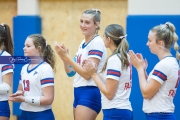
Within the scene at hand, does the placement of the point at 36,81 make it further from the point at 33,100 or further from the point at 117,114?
the point at 117,114

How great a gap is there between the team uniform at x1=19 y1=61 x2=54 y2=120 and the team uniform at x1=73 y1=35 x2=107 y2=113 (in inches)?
11.8

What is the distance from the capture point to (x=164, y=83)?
2906 millimetres

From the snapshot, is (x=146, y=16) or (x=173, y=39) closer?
(x=173, y=39)

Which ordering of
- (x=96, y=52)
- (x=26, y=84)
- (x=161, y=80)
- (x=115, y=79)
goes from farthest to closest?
(x=96, y=52)
(x=26, y=84)
(x=115, y=79)
(x=161, y=80)

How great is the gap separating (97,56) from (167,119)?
2.84 ft

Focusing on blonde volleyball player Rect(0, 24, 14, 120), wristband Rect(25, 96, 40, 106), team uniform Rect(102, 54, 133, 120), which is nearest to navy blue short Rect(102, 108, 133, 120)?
team uniform Rect(102, 54, 133, 120)

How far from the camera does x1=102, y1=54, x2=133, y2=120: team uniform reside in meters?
3.13

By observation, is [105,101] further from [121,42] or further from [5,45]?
[5,45]

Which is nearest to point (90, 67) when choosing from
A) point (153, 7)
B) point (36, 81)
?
point (36, 81)

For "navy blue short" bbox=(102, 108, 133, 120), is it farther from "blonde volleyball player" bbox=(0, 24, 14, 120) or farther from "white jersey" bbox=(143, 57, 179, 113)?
"blonde volleyball player" bbox=(0, 24, 14, 120)

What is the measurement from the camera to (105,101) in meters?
3.21

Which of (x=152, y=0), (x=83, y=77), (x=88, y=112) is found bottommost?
(x=88, y=112)

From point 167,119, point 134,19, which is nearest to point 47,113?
point 167,119

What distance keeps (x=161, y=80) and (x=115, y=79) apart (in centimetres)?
39
